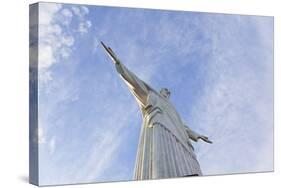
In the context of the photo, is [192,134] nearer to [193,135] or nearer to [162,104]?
[193,135]

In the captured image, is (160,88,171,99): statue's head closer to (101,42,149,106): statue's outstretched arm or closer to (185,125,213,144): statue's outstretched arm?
(101,42,149,106): statue's outstretched arm

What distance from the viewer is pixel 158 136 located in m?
11.6

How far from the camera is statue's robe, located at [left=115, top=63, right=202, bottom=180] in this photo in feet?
37.6

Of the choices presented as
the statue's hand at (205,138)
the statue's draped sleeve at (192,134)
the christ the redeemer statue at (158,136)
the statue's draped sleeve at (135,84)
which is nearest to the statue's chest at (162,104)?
the christ the redeemer statue at (158,136)

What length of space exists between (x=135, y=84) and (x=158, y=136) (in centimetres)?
83

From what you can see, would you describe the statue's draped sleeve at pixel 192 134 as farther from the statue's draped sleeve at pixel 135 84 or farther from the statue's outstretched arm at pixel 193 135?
the statue's draped sleeve at pixel 135 84

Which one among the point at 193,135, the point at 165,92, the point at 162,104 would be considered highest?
the point at 165,92

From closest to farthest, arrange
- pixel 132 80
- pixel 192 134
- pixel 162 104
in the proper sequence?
pixel 132 80, pixel 162 104, pixel 192 134

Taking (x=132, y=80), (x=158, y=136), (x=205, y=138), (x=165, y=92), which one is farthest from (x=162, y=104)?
(x=205, y=138)

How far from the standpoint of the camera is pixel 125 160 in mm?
11391

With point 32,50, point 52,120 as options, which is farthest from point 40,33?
point 52,120

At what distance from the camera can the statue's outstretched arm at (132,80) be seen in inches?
446

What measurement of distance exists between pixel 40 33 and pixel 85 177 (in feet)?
6.89

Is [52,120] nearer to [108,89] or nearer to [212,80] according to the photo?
[108,89]
